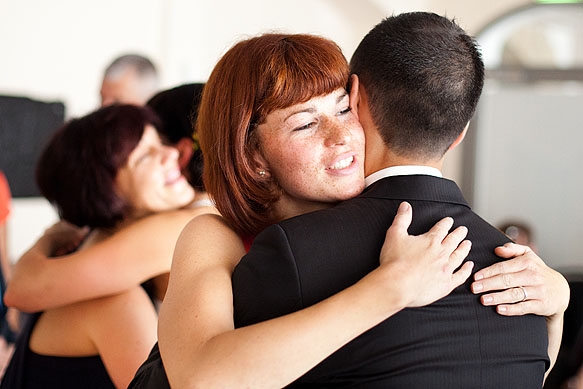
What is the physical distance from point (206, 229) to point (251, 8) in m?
7.66

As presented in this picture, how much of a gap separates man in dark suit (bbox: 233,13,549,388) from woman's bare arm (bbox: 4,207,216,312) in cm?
76

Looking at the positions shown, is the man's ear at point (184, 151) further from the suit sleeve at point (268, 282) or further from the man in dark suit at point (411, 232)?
the suit sleeve at point (268, 282)

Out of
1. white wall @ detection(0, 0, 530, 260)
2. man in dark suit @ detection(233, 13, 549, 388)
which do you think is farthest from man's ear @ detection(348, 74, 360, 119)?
white wall @ detection(0, 0, 530, 260)

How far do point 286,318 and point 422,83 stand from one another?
508mm

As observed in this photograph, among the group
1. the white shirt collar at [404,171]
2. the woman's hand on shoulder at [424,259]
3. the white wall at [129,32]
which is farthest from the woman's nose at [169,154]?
the white wall at [129,32]

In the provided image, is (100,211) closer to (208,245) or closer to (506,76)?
(208,245)

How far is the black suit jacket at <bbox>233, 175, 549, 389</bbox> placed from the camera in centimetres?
146

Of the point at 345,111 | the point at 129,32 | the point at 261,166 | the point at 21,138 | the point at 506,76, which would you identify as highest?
the point at 345,111

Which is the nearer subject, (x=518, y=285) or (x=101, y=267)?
(x=518, y=285)

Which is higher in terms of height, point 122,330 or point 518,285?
point 518,285

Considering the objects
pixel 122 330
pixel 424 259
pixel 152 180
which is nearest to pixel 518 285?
pixel 424 259

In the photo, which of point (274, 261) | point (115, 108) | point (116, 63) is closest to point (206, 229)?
point (274, 261)

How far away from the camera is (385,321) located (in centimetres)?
147

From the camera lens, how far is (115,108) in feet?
8.25
